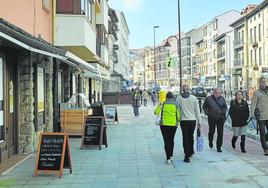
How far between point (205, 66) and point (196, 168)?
10449 cm

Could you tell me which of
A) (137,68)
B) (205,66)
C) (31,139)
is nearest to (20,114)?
(31,139)

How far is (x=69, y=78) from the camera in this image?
21797 mm

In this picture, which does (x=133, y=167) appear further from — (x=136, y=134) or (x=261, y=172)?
(x=136, y=134)

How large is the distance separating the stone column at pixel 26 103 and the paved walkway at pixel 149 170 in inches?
30.0

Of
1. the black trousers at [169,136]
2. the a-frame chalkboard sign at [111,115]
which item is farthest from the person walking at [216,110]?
the a-frame chalkboard sign at [111,115]

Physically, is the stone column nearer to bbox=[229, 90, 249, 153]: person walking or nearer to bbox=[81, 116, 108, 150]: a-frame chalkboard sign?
bbox=[81, 116, 108, 150]: a-frame chalkboard sign

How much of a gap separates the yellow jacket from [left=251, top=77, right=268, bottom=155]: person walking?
216 centimetres

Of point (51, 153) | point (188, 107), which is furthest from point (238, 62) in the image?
point (51, 153)

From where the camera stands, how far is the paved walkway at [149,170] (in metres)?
8.48

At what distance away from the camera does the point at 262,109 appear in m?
11.8

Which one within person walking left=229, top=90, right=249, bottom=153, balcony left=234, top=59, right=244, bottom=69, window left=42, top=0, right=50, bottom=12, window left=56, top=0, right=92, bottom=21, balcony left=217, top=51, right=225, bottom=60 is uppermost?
balcony left=217, top=51, right=225, bottom=60

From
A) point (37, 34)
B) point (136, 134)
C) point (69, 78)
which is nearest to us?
point (37, 34)

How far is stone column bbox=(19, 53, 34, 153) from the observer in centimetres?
1263

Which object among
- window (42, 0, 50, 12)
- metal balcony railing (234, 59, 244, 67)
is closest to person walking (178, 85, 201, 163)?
window (42, 0, 50, 12)
